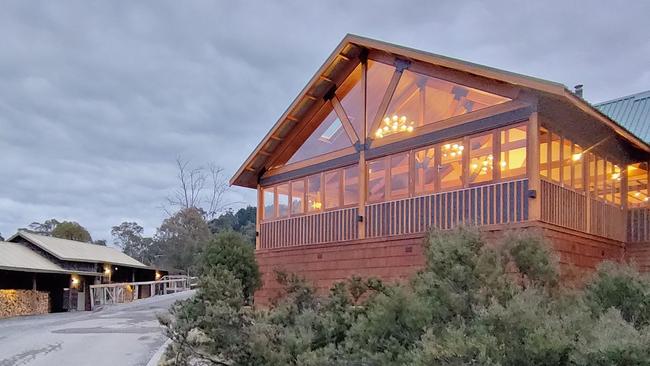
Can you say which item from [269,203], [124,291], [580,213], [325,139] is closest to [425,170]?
[580,213]

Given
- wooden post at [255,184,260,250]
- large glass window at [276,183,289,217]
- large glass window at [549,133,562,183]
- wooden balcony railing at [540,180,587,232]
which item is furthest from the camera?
wooden post at [255,184,260,250]

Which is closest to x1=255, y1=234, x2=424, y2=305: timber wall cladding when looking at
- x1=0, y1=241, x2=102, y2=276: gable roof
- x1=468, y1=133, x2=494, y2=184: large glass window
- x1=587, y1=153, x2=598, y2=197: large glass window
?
x1=468, y1=133, x2=494, y2=184: large glass window

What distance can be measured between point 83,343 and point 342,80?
8.70 meters

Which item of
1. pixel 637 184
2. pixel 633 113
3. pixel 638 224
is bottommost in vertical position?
pixel 638 224

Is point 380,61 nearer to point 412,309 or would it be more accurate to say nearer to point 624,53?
point 412,309

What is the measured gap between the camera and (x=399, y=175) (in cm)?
1143

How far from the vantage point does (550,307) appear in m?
5.02

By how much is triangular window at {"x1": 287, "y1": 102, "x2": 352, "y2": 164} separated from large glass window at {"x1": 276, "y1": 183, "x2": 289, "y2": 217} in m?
0.81

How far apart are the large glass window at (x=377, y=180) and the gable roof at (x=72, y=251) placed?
19869 millimetres

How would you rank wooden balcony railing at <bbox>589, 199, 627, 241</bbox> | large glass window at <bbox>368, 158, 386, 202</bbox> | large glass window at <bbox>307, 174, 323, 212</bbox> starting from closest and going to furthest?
wooden balcony railing at <bbox>589, 199, 627, 241</bbox>, large glass window at <bbox>368, 158, 386, 202</bbox>, large glass window at <bbox>307, 174, 323, 212</bbox>

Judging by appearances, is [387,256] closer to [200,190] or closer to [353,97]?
[353,97]

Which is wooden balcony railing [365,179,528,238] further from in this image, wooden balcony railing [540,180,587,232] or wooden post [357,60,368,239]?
wooden balcony railing [540,180,587,232]

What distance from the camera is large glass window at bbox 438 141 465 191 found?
33.6 feet

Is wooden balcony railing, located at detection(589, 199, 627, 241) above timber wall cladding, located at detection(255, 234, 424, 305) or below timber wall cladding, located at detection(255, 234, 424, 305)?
above
